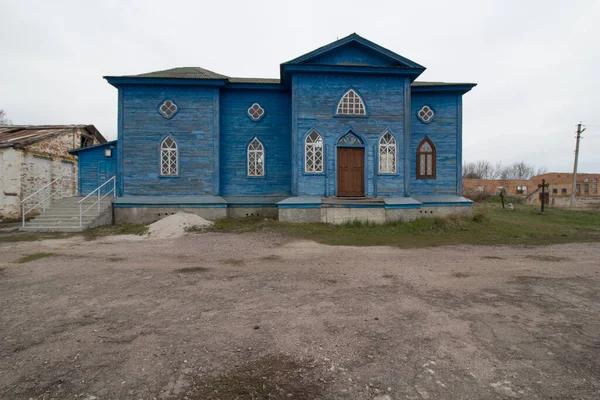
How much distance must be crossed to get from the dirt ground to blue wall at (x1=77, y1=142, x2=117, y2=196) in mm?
9551

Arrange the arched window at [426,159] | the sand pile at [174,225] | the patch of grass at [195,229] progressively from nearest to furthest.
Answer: the sand pile at [174,225], the patch of grass at [195,229], the arched window at [426,159]

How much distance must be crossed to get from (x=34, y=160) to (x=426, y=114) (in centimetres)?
2267

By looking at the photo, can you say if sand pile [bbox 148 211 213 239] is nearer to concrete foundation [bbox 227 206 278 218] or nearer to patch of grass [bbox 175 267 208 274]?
concrete foundation [bbox 227 206 278 218]

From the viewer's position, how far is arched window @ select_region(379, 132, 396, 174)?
13820 mm

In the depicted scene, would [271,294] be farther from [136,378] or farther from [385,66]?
[385,66]

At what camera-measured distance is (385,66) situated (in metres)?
13.5

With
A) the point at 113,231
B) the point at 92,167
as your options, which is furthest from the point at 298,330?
the point at 92,167

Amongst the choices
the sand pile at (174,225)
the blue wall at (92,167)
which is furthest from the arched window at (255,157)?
the blue wall at (92,167)

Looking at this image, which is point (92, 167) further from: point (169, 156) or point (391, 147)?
point (391, 147)

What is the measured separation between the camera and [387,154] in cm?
1384

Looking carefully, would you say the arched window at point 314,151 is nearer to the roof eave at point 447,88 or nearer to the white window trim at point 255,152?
the white window trim at point 255,152

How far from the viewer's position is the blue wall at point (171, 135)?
552 inches

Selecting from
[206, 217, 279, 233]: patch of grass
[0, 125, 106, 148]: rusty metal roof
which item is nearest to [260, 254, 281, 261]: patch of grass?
[206, 217, 279, 233]: patch of grass

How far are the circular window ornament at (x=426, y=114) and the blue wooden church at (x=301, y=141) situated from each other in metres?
0.05
